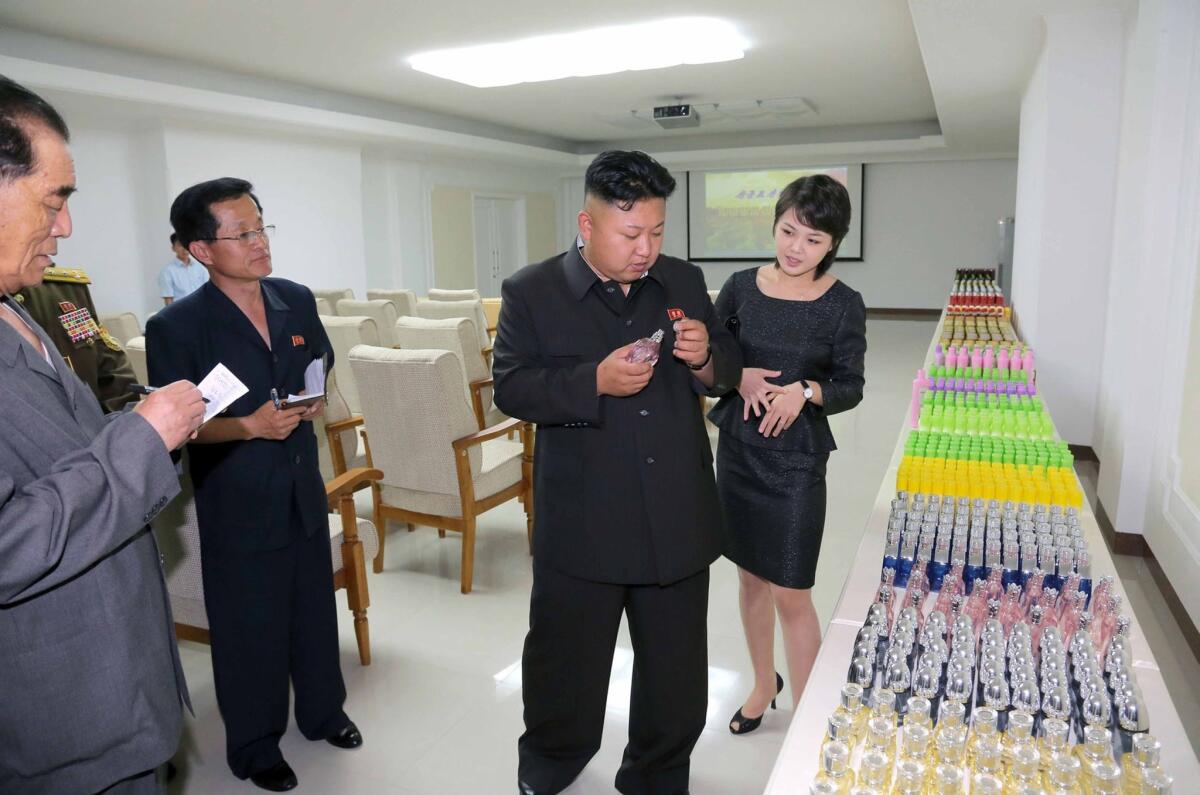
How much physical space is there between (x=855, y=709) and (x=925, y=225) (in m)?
14.3

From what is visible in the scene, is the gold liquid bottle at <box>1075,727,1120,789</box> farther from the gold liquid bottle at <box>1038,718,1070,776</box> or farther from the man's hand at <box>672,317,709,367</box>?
the man's hand at <box>672,317,709,367</box>

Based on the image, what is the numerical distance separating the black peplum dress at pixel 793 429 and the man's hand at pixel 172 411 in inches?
52.3

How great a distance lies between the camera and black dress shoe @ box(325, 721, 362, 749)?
2318mm

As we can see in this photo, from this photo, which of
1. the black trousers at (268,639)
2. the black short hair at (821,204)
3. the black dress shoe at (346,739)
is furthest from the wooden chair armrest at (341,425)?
the black short hair at (821,204)

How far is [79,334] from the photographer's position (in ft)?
7.54

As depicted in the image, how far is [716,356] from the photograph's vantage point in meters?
1.77

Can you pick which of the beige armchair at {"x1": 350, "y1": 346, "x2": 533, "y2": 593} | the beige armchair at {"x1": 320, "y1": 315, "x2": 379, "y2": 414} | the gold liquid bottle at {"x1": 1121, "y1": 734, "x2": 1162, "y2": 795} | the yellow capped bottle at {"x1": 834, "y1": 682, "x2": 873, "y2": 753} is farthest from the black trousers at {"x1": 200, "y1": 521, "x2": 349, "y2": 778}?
the beige armchair at {"x1": 320, "y1": 315, "x2": 379, "y2": 414}

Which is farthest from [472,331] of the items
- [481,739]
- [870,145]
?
[870,145]

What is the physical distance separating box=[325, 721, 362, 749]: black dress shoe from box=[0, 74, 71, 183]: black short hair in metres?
1.78

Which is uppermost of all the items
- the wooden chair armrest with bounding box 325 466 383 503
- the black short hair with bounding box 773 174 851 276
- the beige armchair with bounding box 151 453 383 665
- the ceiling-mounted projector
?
the ceiling-mounted projector

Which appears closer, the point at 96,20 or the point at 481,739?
the point at 481,739

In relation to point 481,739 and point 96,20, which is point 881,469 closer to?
point 481,739

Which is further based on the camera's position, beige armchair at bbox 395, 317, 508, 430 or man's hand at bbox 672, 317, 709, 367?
beige armchair at bbox 395, 317, 508, 430

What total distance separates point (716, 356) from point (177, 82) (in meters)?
7.80
